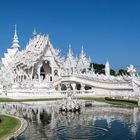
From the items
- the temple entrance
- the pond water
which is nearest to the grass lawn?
the pond water

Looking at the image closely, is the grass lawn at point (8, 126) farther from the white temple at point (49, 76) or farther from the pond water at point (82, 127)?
the white temple at point (49, 76)

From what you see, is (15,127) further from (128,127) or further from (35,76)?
(35,76)

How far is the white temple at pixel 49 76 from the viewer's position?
44.9 metres

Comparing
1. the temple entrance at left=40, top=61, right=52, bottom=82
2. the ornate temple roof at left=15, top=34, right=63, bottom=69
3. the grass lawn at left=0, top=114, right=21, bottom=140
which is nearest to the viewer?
the grass lawn at left=0, top=114, right=21, bottom=140

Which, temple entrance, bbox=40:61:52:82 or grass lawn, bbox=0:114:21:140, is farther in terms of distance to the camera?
temple entrance, bbox=40:61:52:82

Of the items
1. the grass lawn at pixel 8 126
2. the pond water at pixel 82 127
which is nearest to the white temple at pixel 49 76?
the pond water at pixel 82 127

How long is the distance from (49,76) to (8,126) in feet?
143

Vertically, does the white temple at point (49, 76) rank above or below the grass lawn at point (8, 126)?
above

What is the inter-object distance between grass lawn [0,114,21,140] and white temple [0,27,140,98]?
21.5m

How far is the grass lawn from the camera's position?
17.2 meters

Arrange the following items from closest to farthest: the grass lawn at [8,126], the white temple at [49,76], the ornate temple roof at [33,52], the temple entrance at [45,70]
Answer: the grass lawn at [8,126] < the white temple at [49,76] < the ornate temple roof at [33,52] < the temple entrance at [45,70]

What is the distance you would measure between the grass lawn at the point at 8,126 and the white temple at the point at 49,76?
70.4 feet

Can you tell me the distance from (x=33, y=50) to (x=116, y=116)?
114ft

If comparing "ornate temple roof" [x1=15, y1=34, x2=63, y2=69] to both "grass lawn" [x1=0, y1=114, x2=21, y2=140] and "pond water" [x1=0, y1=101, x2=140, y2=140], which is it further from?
"grass lawn" [x1=0, y1=114, x2=21, y2=140]
